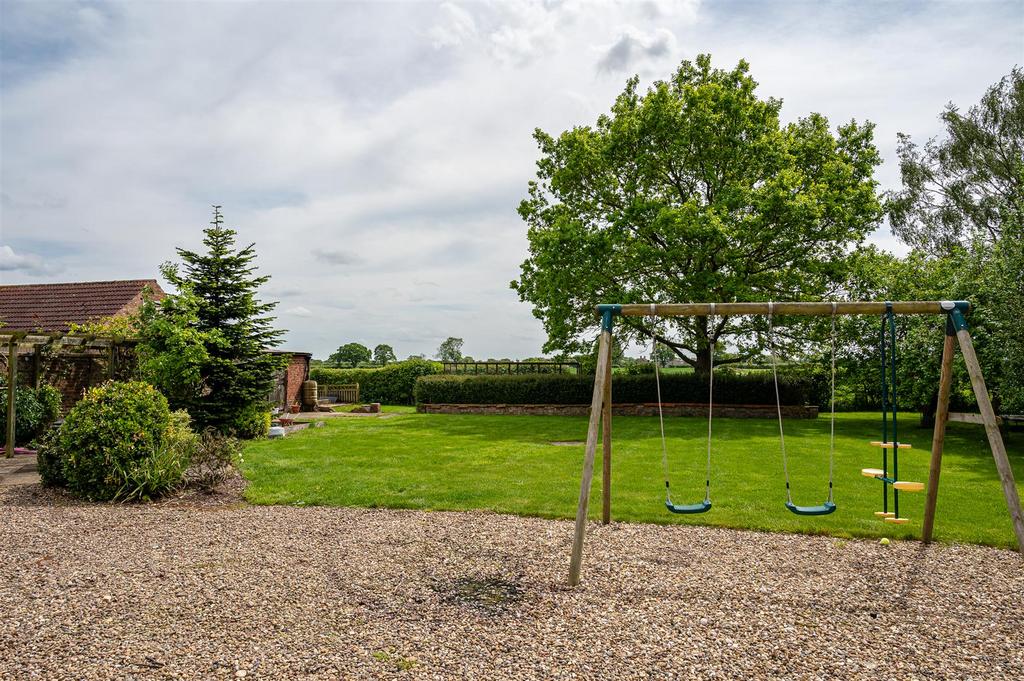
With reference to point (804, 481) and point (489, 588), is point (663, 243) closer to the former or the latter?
point (804, 481)

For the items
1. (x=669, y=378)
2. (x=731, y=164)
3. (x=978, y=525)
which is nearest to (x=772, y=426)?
(x=669, y=378)

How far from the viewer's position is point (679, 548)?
6.44 m

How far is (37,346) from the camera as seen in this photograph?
13.9 m

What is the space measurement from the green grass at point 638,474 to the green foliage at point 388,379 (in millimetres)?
11535

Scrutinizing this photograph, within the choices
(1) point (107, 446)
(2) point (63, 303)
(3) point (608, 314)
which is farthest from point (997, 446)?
(2) point (63, 303)

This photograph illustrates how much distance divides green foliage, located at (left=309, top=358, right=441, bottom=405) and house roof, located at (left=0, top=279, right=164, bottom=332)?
34.1ft

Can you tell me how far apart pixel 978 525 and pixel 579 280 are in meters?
14.6

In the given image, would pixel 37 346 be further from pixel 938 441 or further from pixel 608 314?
pixel 938 441

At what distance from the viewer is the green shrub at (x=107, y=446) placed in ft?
28.0

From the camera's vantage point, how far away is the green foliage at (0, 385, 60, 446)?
13.8 meters

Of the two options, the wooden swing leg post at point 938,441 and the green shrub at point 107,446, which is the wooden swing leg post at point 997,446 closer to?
the wooden swing leg post at point 938,441

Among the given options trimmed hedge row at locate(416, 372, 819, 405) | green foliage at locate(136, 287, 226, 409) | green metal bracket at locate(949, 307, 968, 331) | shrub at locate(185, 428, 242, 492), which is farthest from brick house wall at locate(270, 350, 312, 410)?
green metal bracket at locate(949, 307, 968, 331)

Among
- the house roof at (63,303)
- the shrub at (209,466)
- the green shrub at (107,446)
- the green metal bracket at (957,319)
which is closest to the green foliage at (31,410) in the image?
the house roof at (63,303)

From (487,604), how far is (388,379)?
2591cm
